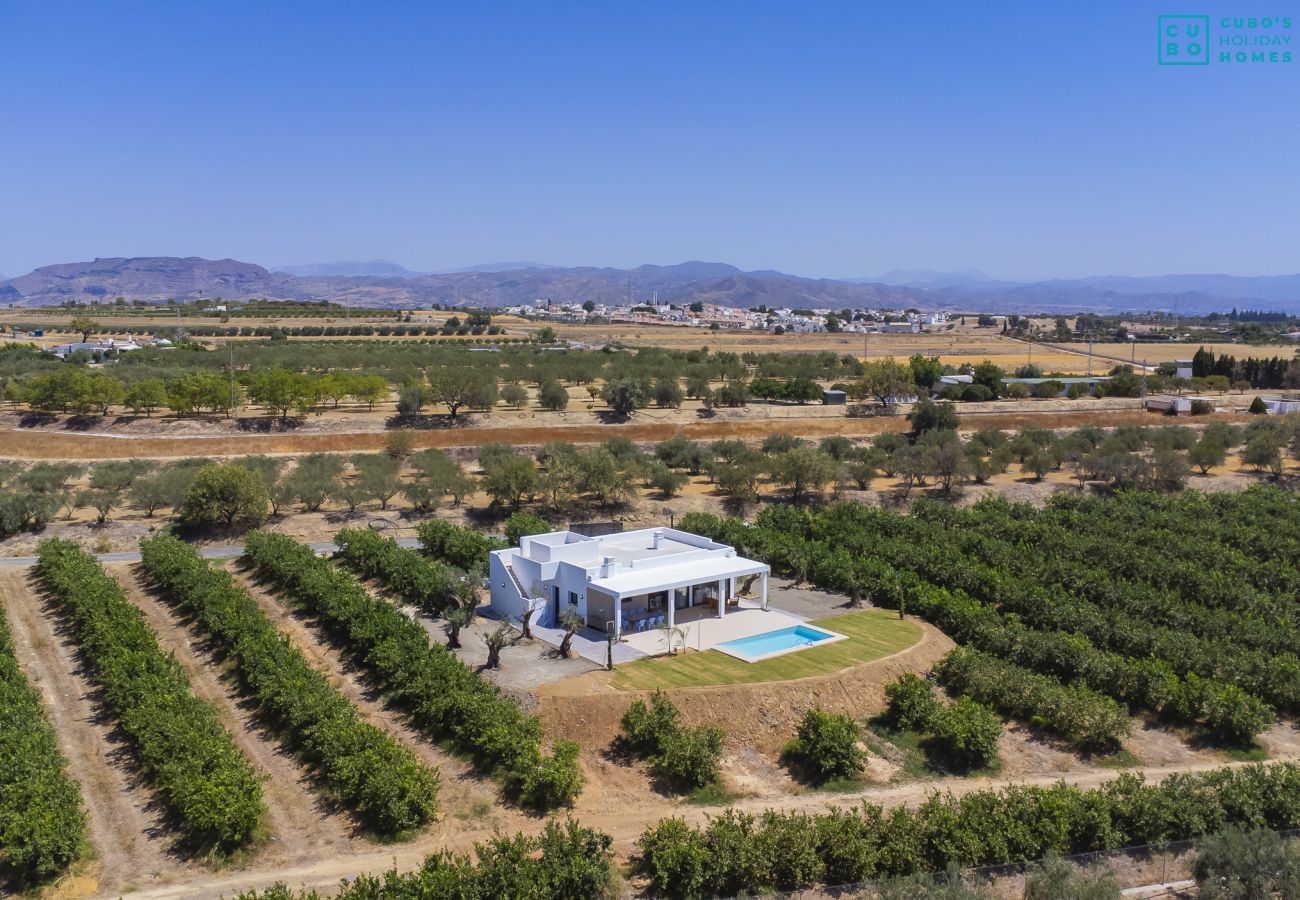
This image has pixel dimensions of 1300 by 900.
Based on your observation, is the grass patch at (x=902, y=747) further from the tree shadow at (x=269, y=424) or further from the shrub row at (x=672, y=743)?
the tree shadow at (x=269, y=424)

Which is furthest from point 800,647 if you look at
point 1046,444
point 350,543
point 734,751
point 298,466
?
point 1046,444

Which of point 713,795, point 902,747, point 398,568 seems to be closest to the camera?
point 713,795

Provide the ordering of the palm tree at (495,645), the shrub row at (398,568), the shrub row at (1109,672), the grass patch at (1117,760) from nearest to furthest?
the grass patch at (1117,760), the shrub row at (1109,672), the palm tree at (495,645), the shrub row at (398,568)

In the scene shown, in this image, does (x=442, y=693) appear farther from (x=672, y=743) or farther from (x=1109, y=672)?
(x=1109, y=672)

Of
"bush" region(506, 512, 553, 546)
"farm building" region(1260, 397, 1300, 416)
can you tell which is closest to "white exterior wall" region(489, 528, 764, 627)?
"bush" region(506, 512, 553, 546)

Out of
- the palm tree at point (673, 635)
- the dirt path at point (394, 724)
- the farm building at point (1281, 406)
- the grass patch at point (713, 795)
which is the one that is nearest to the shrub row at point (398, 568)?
the dirt path at point (394, 724)

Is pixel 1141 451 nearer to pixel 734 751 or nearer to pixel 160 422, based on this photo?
pixel 734 751

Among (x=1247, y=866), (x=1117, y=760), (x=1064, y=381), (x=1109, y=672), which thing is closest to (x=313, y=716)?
(x=1117, y=760)
